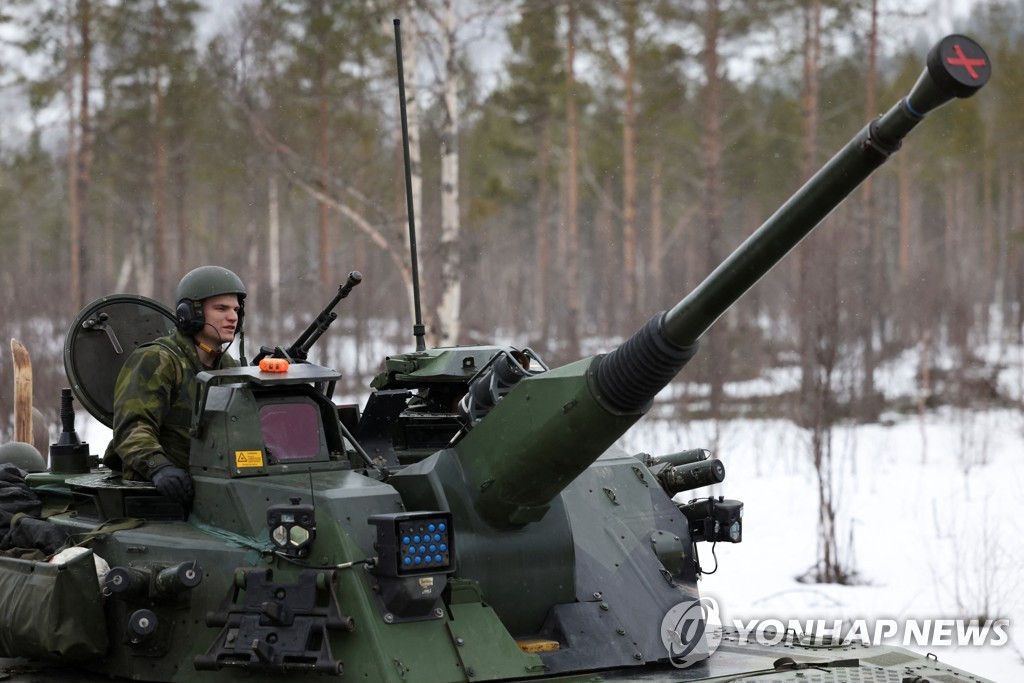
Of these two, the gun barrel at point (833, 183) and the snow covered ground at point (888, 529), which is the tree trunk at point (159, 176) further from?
the gun barrel at point (833, 183)

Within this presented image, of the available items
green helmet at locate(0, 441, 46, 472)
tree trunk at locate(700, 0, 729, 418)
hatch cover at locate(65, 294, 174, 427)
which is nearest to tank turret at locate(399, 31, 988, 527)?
hatch cover at locate(65, 294, 174, 427)

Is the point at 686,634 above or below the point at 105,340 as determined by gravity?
below

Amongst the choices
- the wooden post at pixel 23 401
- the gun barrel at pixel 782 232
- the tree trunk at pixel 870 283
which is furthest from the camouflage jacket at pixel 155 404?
the tree trunk at pixel 870 283

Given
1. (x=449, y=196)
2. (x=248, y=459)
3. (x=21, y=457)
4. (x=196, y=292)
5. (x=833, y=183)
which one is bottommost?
(x=21, y=457)

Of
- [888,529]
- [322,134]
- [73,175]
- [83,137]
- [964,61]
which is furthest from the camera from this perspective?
[322,134]

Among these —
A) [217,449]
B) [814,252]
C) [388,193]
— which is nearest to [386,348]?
[388,193]

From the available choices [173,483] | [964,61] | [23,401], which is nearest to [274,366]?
[173,483]

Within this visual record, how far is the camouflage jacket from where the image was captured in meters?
6.79

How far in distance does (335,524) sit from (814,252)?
10.6 m

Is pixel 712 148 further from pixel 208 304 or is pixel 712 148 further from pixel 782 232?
pixel 782 232

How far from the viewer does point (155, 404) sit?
22.7 ft

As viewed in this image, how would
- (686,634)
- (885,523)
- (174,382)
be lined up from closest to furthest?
(686,634) → (174,382) → (885,523)

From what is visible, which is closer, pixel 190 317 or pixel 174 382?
pixel 174 382

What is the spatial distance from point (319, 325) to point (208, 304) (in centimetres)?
66
